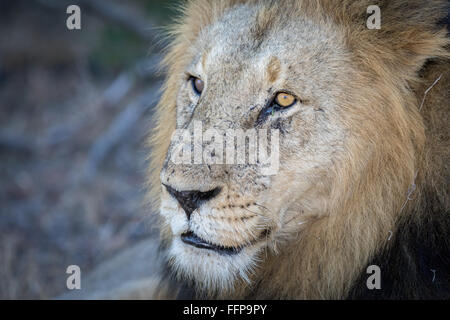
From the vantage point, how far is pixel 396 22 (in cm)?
313

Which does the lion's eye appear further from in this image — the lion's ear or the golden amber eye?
the lion's ear

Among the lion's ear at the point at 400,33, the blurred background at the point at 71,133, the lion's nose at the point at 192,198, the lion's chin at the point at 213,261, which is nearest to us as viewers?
the lion's nose at the point at 192,198

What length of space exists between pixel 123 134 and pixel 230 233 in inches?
199

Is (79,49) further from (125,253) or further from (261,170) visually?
(261,170)

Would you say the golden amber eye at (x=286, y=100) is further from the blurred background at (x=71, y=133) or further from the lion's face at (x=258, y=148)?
Result: the blurred background at (x=71, y=133)

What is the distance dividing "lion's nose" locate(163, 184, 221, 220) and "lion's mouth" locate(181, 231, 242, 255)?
0.41 feet

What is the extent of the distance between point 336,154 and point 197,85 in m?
0.99

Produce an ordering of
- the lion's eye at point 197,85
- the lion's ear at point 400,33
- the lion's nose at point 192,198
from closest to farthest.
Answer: the lion's nose at point 192,198
the lion's ear at point 400,33
the lion's eye at point 197,85

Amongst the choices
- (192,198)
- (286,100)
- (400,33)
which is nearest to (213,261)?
(192,198)

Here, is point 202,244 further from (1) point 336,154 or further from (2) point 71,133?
(2) point 71,133

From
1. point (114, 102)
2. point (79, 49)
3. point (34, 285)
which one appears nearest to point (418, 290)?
point (34, 285)

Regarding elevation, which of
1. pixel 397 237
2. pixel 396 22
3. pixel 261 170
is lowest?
pixel 397 237

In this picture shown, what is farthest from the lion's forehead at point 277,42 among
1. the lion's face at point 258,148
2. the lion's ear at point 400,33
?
the lion's ear at point 400,33

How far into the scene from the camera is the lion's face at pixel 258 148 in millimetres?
2844
